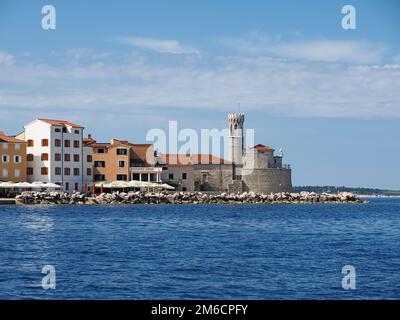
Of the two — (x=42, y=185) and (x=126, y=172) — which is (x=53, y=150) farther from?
(x=126, y=172)

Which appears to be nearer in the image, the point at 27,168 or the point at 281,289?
the point at 281,289

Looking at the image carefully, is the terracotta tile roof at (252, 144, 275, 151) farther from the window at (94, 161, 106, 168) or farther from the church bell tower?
the window at (94, 161, 106, 168)

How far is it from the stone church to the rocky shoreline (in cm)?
254

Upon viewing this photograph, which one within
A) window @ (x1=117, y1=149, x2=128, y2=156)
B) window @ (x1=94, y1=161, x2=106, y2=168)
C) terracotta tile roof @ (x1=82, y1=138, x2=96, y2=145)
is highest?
terracotta tile roof @ (x1=82, y1=138, x2=96, y2=145)

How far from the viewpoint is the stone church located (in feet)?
361

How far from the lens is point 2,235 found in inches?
1747

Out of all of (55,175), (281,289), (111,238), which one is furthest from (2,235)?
(55,175)

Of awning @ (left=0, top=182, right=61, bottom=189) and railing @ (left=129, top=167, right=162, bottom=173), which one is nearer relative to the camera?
awning @ (left=0, top=182, right=61, bottom=189)

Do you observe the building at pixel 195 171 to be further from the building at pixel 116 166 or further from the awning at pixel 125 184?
the awning at pixel 125 184

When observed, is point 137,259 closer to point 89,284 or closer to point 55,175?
point 89,284

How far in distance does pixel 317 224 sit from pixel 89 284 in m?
37.2

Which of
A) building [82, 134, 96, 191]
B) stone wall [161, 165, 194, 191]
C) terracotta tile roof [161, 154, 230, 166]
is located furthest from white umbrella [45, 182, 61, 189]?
terracotta tile roof [161, 154, 230, 166]

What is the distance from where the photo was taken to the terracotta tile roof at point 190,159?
108438 mm

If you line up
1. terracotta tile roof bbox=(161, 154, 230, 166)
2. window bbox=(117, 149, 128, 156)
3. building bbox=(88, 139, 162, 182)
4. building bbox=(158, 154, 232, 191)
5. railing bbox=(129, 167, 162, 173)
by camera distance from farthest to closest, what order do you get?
terracotta tile roof bbox=(161, 154, 230, 166), building bbox=(158, 154, 232, 191), railing bbox=(129, 167, 162, 173), window bbox=(117, 149, 128, 156), building bbox=(88, 139, 162, 182)
